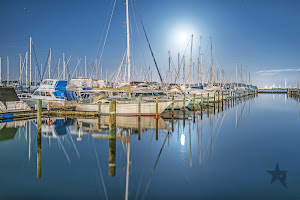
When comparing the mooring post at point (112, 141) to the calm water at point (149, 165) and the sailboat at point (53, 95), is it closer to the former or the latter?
the calm water at point (149, 165)

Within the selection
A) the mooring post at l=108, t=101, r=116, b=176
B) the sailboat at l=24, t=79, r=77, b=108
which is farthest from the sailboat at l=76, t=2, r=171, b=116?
the mooring post at l=108, t=101, r=116, b=176

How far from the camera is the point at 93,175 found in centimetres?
1002

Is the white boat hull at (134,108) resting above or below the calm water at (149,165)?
above

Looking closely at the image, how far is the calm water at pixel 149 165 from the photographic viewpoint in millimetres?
8531

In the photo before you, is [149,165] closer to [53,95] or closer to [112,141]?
[112,141]

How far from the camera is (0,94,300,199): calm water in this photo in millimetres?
8531

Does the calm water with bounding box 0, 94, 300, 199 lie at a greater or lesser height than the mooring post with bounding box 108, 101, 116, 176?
lesser

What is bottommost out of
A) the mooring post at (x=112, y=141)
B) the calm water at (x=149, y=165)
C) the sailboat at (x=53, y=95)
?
the calm water at (x=149, y=165)

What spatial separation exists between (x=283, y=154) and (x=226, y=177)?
588 cm

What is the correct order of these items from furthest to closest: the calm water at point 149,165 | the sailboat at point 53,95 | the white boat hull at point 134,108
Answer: the sailboat at point 53,95 < the white boat hull at point 134,108 < the calm water at point 149,165

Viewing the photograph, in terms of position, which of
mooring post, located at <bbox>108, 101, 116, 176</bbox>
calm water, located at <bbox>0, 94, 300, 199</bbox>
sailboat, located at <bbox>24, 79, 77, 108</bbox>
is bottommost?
calm water, located at <bbox>0, 94, 300, 199</bbox>

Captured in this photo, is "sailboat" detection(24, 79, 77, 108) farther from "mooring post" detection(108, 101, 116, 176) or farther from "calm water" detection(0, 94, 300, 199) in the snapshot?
"mooring post" detection(108, 101, 116, 176)

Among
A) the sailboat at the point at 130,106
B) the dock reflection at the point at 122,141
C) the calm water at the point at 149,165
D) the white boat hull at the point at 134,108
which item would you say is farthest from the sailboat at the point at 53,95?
the calm water at the point at 149,165

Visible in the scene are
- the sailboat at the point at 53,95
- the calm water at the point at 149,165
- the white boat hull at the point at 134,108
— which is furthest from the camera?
the sailboat at the point at 53,95
